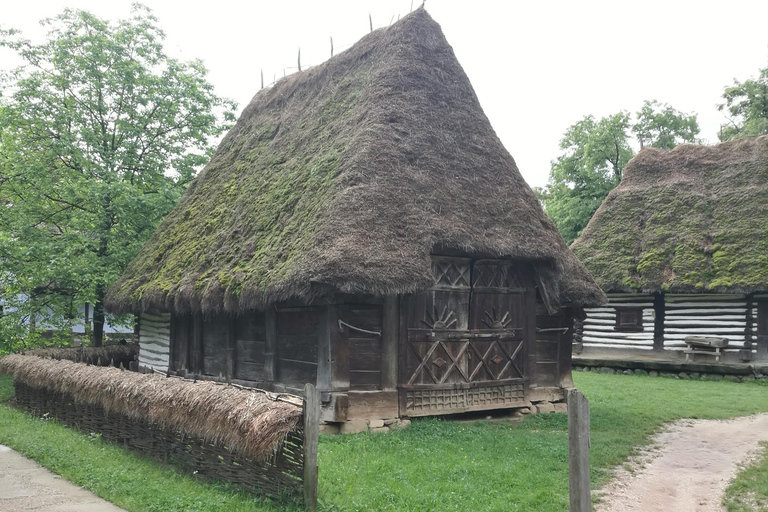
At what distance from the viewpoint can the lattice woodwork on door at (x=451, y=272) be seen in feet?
37.9

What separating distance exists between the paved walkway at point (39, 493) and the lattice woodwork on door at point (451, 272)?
6377 mm

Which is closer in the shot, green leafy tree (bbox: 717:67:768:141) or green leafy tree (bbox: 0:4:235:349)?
green leafy tree (bbox: 0:4:235:349)

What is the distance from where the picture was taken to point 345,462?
832 centimetres

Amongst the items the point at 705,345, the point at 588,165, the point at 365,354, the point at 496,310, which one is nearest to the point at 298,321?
the point at 365,354

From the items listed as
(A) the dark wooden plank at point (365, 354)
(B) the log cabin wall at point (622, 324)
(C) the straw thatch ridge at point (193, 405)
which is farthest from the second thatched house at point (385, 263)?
(B) the log cabin wall at point (622, 324)

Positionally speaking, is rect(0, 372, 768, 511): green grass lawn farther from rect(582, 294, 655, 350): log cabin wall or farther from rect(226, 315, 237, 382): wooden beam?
rect(582, 294, 655, 350): log cabin wall

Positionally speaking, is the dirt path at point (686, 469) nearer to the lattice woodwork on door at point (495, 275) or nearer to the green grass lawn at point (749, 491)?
the green grass lawn at point (749, 491)

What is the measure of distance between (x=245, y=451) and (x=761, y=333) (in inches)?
669

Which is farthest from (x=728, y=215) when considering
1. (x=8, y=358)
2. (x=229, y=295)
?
(x=8, y=358)

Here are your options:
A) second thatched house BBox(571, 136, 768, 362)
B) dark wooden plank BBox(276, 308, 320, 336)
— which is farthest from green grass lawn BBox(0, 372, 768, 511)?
second thatched house BBox(571, 136, 768, 362)

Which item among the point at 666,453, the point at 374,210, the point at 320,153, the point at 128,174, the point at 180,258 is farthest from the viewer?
the point at 128,174

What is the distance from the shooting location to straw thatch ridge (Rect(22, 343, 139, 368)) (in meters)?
15.6

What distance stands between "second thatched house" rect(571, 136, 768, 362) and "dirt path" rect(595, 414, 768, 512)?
7819 millimetres

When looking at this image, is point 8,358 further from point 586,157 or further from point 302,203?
point 586,157
